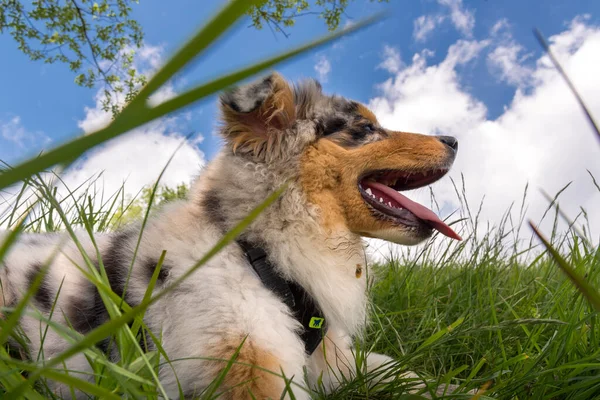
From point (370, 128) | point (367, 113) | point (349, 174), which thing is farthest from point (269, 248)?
point (367, 113)

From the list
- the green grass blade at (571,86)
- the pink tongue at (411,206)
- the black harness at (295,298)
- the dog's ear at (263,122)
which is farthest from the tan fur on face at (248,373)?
the green grass blade at (571,86)

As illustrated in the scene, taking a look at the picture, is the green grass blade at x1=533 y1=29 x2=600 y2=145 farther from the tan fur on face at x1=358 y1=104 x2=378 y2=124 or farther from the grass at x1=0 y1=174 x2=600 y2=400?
the tan fur on face at x1=358 y1=104 x2=378 y2=124

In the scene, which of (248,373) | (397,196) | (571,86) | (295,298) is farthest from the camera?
(397,196)

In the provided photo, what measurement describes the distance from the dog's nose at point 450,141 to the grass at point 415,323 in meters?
0.78

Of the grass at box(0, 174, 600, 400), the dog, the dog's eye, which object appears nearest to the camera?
the grass at box(0, 174, 600, 400)

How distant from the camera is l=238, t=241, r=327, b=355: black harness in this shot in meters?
2.55

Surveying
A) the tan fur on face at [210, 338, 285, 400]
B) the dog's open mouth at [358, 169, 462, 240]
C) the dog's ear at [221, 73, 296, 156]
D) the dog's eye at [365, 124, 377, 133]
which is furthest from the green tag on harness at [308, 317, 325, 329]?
the dog's eye at [365, 124, 377, 133]

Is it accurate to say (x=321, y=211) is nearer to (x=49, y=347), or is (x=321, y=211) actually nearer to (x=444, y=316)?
(x=444, y=316)

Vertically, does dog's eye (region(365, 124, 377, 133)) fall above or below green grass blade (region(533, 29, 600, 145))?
above

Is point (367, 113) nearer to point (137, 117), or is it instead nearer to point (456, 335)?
point (456, 335)

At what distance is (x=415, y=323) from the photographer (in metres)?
3.59

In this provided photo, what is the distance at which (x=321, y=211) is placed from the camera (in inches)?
111

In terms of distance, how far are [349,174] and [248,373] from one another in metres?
1.38

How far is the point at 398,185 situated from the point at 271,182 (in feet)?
3.51
